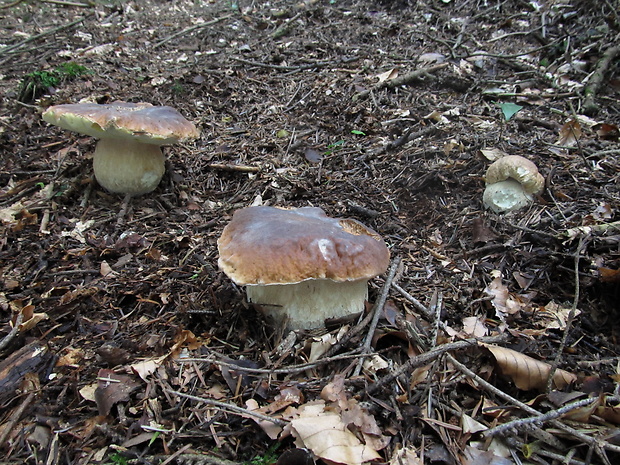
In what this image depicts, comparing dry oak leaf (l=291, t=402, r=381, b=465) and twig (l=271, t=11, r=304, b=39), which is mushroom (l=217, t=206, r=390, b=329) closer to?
dry oak leaf (l=291, t=402, r=381, b=465)

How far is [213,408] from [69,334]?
1217 millimetres

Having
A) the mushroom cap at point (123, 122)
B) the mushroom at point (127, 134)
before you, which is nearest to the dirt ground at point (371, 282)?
the mushroom at point (127, 134)

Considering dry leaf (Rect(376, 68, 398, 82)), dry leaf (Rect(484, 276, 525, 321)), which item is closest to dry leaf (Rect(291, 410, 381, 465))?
dry leaf (Rect(484, 276, 525, 321))

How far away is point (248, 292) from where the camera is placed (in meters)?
2.45

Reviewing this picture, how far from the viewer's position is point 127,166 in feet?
12.4

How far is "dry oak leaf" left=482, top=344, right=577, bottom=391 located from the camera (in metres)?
2.02

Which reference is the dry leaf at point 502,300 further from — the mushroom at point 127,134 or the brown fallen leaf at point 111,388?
the mushroom at point 127,134

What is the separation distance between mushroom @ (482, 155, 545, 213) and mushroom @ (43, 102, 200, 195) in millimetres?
2821

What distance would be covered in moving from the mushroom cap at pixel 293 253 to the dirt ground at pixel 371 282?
43 centimetres

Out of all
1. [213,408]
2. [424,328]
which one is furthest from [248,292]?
[424,328]

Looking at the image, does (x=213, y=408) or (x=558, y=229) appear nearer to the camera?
(x=213, y=408)

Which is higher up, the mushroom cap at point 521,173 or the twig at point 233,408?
the mushroom cap at point 521,173

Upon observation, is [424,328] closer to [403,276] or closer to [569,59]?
[403,276]

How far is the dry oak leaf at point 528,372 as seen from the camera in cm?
202
